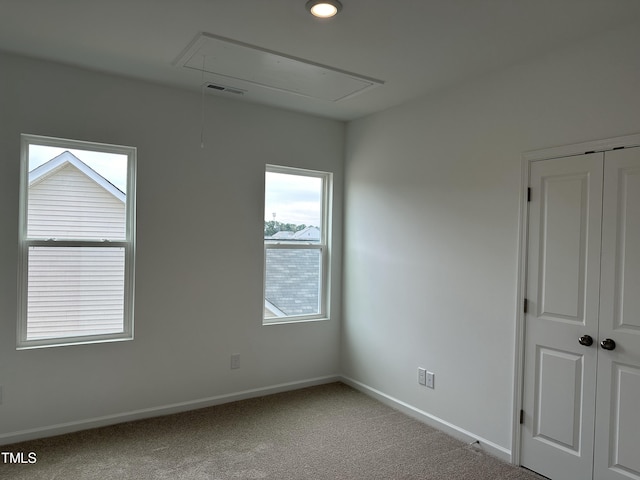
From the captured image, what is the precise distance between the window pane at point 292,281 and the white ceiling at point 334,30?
187cm

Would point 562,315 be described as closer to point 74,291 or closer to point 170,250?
point 170,250

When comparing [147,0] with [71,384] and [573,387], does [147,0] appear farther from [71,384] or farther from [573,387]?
[573,387]

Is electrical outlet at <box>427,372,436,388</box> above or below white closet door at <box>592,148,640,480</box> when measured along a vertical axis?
below

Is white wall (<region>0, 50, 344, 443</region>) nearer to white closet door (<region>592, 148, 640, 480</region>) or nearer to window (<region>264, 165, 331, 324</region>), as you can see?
window (<region>264, 165, 331, 324</region>)

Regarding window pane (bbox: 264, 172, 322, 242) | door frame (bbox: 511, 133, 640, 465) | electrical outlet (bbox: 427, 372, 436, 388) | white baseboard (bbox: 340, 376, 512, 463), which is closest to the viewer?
door frame (bbox: 511, 133, 640, 465)

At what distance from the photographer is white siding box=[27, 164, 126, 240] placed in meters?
3.18

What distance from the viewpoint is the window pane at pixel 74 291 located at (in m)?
3.16

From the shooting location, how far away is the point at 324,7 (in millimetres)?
2289

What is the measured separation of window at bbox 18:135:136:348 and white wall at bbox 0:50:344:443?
10 centimetres

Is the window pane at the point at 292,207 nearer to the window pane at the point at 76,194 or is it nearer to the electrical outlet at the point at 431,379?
the window pane at the point at 76,194

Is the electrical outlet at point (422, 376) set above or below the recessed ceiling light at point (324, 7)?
below

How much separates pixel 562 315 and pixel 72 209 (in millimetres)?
3507

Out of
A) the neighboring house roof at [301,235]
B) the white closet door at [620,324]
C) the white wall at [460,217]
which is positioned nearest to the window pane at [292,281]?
the neighboring house roof at [301,235]

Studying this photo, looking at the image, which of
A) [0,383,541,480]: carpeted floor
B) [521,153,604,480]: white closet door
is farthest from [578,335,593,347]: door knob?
[0,383,541,480]: carpeted floor
